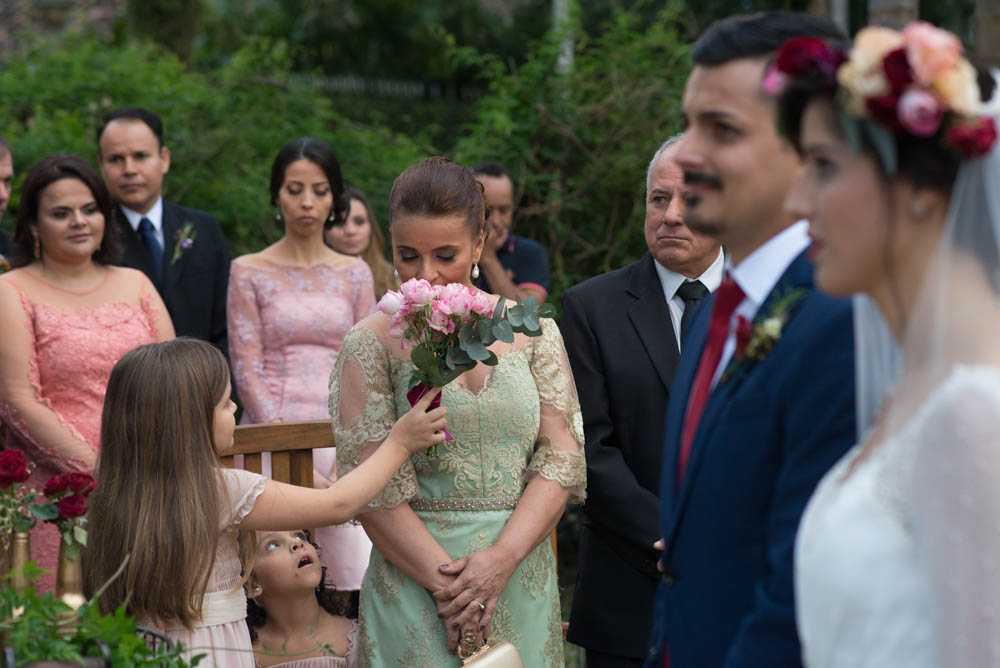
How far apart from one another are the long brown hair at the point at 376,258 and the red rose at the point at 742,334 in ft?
16.9

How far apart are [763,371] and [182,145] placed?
309 inches

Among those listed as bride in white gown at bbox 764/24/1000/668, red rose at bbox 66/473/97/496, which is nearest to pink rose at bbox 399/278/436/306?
red rose at bbox 66/473/97/496

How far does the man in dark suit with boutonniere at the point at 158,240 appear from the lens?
634 centimetres

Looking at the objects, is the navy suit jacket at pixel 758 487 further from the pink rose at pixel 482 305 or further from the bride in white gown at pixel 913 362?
the pink rose at pixel 482 305

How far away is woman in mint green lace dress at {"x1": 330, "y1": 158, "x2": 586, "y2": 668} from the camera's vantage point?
142 inches

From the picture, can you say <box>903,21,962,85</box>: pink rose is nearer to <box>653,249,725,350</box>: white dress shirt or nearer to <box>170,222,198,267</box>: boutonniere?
<box>653,249,725,350</box>: white dress shirt

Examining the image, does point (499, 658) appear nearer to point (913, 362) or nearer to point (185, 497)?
point (185, 497)

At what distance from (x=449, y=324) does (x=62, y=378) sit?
2292 mm

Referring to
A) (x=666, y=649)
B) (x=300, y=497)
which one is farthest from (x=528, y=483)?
(x=666, y=649)

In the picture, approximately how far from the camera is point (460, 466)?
3.69 metres

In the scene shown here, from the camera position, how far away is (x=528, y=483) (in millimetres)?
3793

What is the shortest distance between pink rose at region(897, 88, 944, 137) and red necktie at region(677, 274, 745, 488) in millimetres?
729

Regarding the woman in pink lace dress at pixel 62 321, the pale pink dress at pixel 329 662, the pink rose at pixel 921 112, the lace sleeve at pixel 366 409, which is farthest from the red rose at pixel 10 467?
the pink rose at pixel 921 112

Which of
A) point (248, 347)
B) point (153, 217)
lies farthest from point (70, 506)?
point (153, 217)
